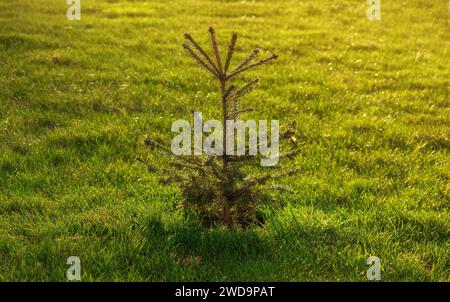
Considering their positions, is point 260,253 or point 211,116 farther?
point 211,116

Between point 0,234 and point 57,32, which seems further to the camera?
point 57,32

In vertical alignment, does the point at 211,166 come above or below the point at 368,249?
above

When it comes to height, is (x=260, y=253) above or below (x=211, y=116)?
below

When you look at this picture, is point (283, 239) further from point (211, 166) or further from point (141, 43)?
point (141, 43)

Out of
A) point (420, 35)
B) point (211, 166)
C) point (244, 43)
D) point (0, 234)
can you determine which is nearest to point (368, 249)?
point (211, 166)

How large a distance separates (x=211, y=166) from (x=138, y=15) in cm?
1050

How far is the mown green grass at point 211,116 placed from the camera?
482 cm

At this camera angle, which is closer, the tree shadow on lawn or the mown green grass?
the tree shadow on lawn

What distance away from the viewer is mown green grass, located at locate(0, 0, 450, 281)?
4.82 meters

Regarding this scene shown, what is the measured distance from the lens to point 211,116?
794cm

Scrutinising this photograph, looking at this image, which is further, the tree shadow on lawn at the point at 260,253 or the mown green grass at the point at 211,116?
the mown green grass at the point at 211,116

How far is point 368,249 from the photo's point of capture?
195 inches
